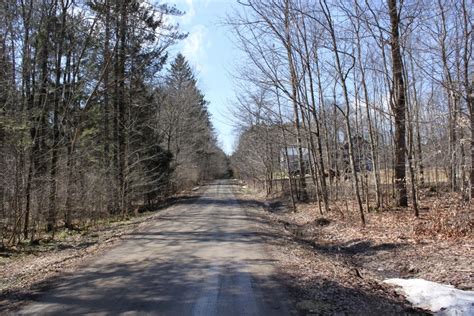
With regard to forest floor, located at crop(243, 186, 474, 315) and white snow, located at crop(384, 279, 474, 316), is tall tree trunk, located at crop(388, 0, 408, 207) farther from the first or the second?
white snow, located at crop(384, 279, 474, 316)

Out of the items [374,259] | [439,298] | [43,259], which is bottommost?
[374,259]

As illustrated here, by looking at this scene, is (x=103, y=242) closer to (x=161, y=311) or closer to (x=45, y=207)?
(x=45, y=207)

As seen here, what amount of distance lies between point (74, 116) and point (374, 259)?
14.6 metres

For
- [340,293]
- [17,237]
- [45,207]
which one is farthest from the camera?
[45,207]

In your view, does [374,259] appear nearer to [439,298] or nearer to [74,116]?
[439,298]

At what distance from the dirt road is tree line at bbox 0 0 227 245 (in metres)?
4.06

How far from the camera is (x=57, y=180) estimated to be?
1468 cm

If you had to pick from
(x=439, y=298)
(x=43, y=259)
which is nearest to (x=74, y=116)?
(x=43, y=259)

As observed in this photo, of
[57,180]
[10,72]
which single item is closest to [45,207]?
[57,180]

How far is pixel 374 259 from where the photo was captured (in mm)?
10031

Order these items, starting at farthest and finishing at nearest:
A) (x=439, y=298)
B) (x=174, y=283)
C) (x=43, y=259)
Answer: (x=43, y=259) < (x=174, y=283) < (x=439, y=298)

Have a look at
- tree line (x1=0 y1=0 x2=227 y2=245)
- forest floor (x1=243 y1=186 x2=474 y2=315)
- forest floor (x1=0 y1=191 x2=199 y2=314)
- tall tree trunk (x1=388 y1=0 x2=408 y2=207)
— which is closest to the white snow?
forest floor (x1=243 y1=186 x2=474 y2=315)

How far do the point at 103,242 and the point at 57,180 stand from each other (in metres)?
3.38

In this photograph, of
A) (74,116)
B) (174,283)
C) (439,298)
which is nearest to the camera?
(439,298)
